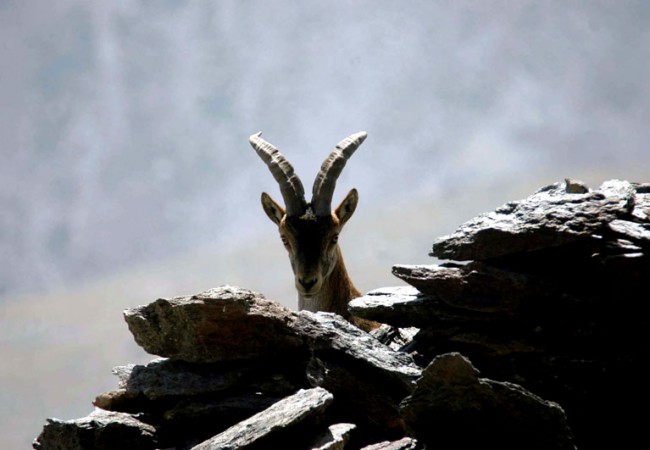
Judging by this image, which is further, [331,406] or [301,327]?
[301,327]

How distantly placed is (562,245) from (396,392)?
9.75ft

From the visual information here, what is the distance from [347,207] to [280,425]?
10399mm

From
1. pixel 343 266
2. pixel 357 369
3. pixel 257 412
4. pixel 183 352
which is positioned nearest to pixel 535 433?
pixel 357 369

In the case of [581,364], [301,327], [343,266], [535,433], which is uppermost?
[343,266]

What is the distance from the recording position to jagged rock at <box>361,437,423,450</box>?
10127mm

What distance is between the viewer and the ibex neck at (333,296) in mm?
18375

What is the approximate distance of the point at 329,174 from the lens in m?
19.2

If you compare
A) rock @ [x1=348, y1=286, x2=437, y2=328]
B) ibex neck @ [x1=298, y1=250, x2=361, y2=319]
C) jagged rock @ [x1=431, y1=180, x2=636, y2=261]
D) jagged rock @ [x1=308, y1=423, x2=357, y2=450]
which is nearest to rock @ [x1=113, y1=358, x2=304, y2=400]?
jagged rock @ [x1=308, y1=423, x2=357, y2=450]

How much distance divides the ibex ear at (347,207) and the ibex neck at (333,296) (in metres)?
1.09

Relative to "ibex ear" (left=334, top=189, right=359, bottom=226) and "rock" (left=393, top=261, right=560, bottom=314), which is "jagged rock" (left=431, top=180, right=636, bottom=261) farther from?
"ibex ear" (left=334, top=189, right=359, bottom=226)

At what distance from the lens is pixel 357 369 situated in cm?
1144

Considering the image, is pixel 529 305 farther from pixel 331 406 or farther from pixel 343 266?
pixel 343 266

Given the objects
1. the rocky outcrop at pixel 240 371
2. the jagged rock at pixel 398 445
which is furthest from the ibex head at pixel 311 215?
the jagged rock at pixel 398 445

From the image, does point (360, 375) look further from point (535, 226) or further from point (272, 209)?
point (272, 209)
